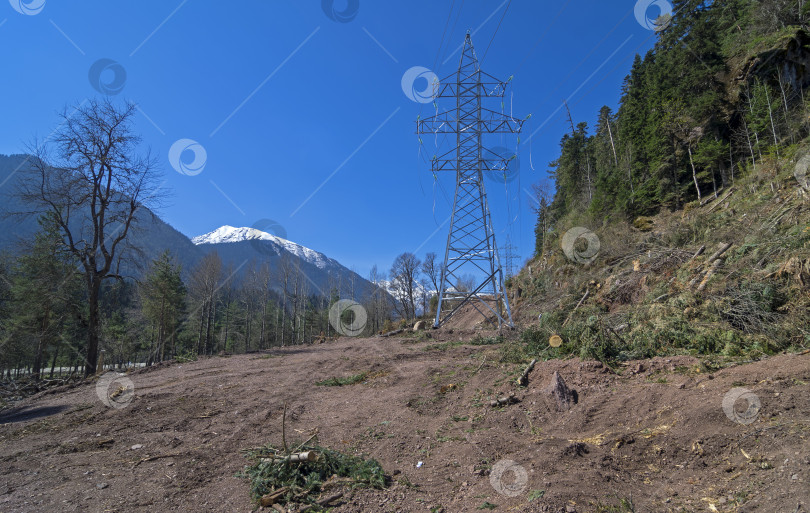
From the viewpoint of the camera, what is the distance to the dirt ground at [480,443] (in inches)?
119

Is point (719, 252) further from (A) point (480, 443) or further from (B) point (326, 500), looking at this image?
(B) point (326, 500)

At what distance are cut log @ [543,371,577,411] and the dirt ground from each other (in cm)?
9

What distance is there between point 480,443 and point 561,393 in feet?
5.27

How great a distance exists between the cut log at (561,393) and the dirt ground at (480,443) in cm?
9

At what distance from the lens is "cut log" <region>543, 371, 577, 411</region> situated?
511cm

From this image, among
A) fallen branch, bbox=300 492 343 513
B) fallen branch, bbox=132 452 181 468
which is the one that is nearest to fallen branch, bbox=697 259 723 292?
fallen branch, bbox=300 492 343 513

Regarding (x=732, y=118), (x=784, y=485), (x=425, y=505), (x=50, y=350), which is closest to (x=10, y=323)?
(x=50, y=350)

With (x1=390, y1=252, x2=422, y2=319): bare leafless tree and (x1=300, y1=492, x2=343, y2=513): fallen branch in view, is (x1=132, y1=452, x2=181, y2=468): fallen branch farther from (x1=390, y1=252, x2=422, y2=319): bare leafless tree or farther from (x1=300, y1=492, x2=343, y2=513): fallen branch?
(x1=390, y1=252, x2=422, y2=319): bare leafless tree

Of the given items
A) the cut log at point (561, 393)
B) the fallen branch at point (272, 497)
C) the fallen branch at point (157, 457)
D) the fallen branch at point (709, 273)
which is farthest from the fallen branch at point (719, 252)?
the fallen branch at point (157, 457)

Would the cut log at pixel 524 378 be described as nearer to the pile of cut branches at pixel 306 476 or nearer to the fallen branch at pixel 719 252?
the pile of cut branches at pixel 306 476

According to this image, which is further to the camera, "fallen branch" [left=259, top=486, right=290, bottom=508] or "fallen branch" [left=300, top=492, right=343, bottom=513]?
"fallen branch" [left=259, top=486, right=290, bottom=508]

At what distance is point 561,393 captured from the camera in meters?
5.28

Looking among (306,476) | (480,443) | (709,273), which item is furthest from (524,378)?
(709,273)

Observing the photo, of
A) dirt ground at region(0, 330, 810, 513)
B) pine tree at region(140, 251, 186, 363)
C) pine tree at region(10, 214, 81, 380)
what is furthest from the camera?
pine tree at region(140, 251, 186, 363)
